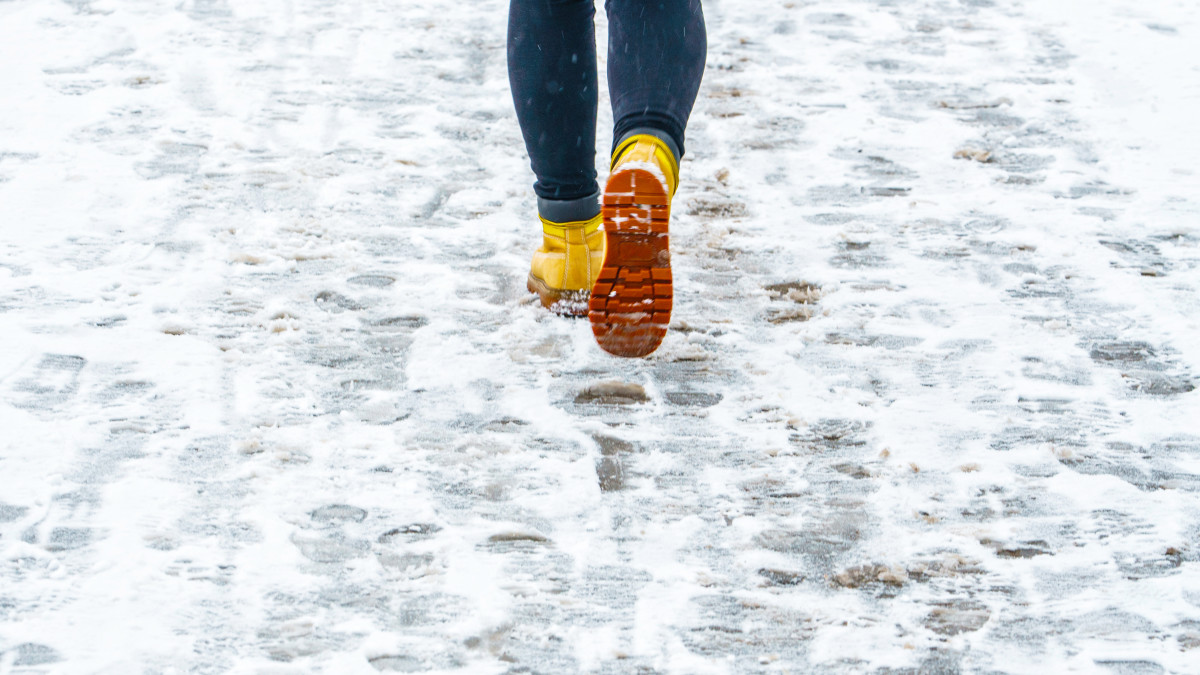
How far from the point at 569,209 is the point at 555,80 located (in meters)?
0.23

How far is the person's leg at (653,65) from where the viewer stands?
5.11ft

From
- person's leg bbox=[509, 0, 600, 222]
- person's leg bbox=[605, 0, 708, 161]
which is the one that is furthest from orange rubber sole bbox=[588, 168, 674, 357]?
person's leg bbox=[509, 0, 600, 222]

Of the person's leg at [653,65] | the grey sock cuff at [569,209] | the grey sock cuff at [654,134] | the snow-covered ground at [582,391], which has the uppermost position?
the person's leg at [653,65]

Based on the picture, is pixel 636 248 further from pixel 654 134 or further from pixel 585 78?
pixel 585 78

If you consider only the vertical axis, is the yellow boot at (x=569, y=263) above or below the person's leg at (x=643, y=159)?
below

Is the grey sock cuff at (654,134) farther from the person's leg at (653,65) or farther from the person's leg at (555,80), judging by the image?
the person's leg at (555,80)

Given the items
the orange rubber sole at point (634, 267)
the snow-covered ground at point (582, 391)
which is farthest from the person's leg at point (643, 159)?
the snow-covered ground at point (582, 391)

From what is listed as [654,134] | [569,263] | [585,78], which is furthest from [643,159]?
[569,263]

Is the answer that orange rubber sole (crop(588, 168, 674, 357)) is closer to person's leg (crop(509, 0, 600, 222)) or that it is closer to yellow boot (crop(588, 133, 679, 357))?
yellow boot (crop(588, 133, 679, 357))

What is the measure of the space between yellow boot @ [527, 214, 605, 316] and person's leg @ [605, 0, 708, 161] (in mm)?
260

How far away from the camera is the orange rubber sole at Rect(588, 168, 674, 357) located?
149cm

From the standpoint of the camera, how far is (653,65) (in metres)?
1.55

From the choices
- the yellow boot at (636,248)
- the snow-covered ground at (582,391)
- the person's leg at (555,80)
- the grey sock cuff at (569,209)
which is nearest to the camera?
the snow-covered ground at (582,391)

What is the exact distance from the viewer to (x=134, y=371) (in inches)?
64.0
